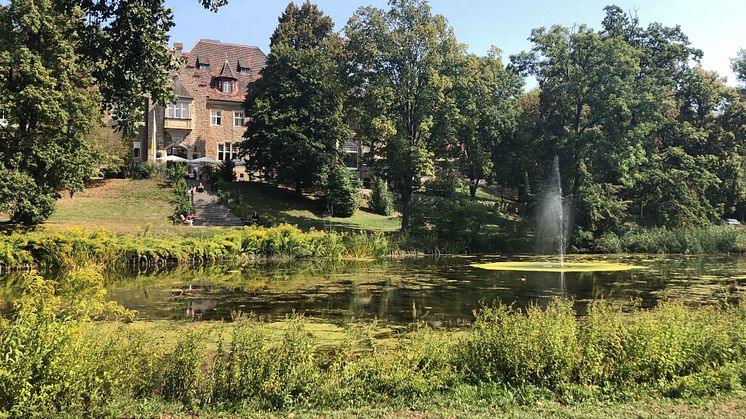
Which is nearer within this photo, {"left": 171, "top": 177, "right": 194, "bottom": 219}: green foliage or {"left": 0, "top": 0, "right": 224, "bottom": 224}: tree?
{"left": 0, "top": 0, "right": 224, "bottom": 224}: tree

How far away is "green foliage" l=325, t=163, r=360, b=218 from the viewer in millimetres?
46500

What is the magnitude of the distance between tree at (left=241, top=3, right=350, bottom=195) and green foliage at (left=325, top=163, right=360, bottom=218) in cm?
94

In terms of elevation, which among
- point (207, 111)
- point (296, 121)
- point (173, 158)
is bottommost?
point (173, 158)

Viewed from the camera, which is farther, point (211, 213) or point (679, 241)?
point (211, 213)

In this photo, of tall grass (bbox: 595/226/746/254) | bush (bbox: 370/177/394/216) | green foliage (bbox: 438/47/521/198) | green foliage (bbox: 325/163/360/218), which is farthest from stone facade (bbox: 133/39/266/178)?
tall grass (bbox: 595/226/746/254)

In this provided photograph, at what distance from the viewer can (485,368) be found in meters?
7.52

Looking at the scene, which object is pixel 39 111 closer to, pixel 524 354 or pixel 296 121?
pixel 296 121

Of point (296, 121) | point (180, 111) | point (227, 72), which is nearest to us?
point (296, 121)

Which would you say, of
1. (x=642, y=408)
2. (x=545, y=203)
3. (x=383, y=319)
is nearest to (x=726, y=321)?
(x=642, y=408)

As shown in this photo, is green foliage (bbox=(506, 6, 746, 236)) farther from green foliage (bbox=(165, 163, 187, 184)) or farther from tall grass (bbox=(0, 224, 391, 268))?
green foliage (bbox=(165, 163, 187, 184))

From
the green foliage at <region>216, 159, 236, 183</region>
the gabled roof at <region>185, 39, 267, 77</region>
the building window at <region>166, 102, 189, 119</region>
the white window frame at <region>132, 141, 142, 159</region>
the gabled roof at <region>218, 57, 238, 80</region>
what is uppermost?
the gabled roof at <region>185, 39, 267, 77</region>

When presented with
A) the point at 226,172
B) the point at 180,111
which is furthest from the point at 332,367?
the point at 180,111

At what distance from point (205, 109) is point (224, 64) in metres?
7.19

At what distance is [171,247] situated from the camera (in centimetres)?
2803
